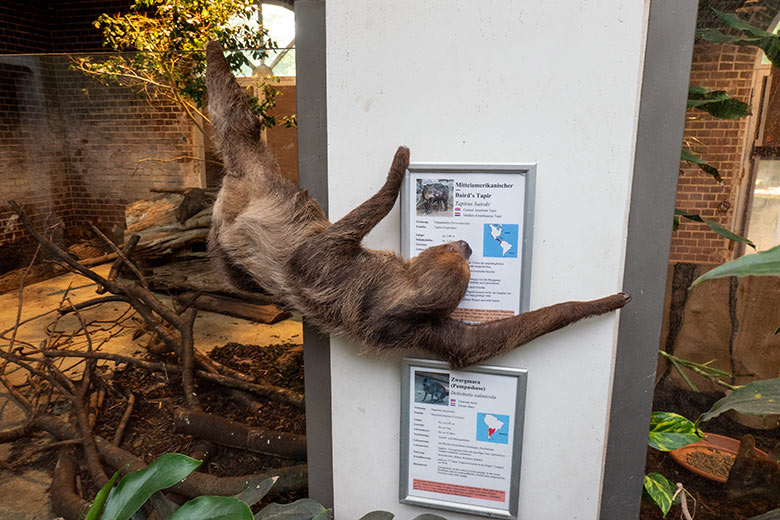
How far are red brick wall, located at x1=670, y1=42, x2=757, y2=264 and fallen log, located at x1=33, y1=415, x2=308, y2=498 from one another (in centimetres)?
235

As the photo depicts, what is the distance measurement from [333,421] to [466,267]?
32.6 inches

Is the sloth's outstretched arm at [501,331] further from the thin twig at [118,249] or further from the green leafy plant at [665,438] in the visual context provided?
the thin twig at [118,249]

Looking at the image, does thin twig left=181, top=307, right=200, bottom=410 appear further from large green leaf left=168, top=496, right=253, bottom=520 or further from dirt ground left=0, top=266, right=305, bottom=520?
large green leaf left=168, top=496, right=253, bottom=520

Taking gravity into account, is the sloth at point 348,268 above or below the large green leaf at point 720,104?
below

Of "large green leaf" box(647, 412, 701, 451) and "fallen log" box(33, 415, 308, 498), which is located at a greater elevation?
"large green leaf" box(647, 412, 701, 451)

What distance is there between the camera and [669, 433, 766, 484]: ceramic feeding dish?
240 cm

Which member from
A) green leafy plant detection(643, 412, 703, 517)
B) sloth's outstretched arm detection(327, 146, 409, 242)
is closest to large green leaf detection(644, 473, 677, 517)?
green leafy plant detection(643, 412, 703, 517)

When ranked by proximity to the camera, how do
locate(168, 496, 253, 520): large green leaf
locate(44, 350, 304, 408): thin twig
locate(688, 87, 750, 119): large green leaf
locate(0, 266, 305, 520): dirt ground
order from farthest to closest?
locate(44, 350, 304, 408): thin twig, locate(0, 266, 305, 520): dirt ground, locate(688, 87, 750, 119): large green leaf, locate(168, 496, 253, 520): large green leaf

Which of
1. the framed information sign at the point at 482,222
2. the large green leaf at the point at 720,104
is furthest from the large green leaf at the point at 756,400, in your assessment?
the large green leaf at the point at 720,104

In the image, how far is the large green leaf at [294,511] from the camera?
5.39 ft

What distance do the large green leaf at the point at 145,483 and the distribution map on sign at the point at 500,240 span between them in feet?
3.52

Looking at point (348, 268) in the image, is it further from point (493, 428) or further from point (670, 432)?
point (670, 432)

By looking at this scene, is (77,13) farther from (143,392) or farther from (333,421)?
(333,421)

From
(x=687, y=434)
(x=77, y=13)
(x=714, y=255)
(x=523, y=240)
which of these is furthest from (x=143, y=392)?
(x=714, y=255)
